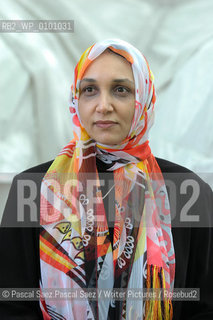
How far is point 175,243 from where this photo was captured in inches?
41.3

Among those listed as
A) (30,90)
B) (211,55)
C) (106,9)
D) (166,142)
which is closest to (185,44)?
(211,55)

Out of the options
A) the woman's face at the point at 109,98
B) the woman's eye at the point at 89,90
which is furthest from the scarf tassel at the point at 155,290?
the woman's eye at the point at 89,90

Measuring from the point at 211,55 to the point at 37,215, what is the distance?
1.49 meters

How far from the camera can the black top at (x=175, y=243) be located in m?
1.01

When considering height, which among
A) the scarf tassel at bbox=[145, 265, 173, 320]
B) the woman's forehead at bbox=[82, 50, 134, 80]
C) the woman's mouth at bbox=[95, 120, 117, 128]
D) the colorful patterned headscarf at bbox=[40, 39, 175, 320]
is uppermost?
the woman's forehead at bbox=[82, 50, 134, 80]

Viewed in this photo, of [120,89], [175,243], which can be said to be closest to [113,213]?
[175,243]

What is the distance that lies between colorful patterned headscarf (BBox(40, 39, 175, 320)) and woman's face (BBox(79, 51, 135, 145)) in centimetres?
1

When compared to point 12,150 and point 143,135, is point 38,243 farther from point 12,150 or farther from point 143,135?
point 12,150

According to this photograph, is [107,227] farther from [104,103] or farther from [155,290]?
[104,103]

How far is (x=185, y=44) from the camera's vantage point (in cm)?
243

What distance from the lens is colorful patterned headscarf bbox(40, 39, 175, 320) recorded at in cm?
98

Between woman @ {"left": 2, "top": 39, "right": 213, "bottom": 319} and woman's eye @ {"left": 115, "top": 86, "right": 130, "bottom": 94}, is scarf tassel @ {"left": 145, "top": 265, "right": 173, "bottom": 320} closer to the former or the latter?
woman @ {"left": 2, "top": 39, "right": 213, "bottom": 319}

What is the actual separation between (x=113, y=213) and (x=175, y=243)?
16 cm

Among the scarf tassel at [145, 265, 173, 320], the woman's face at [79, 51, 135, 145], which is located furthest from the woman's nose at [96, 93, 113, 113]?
the scarf tassel at [145, 265, 173, 320]
